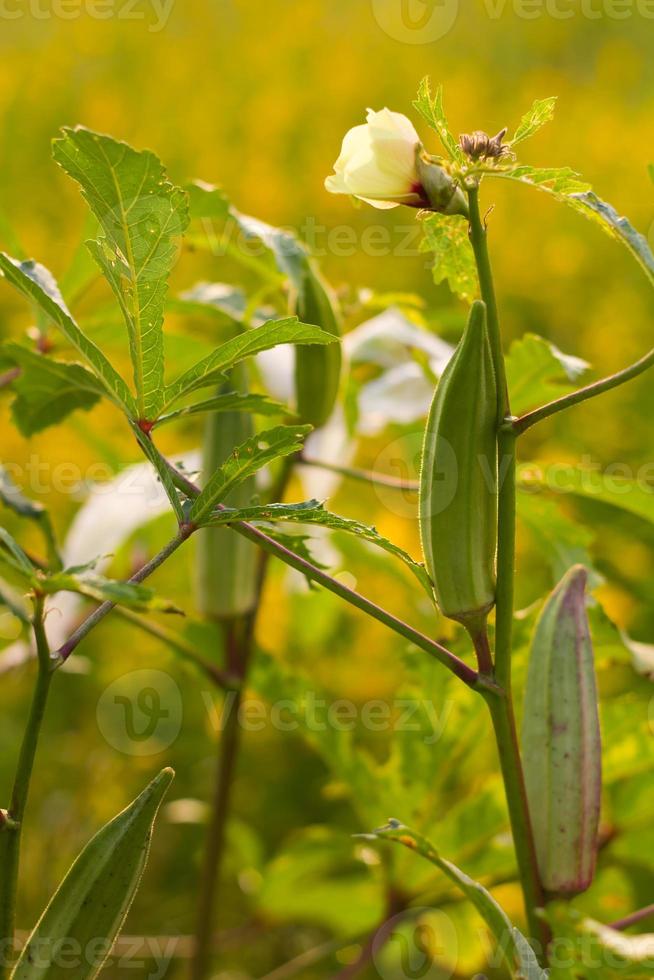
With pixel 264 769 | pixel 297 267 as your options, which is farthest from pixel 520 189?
pixel 297 267

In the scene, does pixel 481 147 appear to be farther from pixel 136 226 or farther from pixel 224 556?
pixel 224 556

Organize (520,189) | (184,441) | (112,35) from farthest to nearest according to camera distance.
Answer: (112,35), (520,189), (184,441)

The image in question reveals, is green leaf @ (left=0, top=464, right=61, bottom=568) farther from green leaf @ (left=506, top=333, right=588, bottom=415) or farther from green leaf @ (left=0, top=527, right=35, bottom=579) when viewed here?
green leaf @ (left=506, top=333, right=588, bottom=415)

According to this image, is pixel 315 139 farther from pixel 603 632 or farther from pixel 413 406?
pixel 603 632

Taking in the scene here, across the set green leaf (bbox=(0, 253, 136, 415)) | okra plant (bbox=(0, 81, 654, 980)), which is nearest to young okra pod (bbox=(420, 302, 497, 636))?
okra plant (bbox=(0, 81, 654, 980))

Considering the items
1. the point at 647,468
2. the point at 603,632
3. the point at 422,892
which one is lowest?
the point at 422,892

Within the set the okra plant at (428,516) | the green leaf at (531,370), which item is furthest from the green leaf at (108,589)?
the green leaf at (531,370)

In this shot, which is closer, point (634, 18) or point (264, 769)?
point (264, 769)

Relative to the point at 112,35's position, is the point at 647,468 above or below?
below
